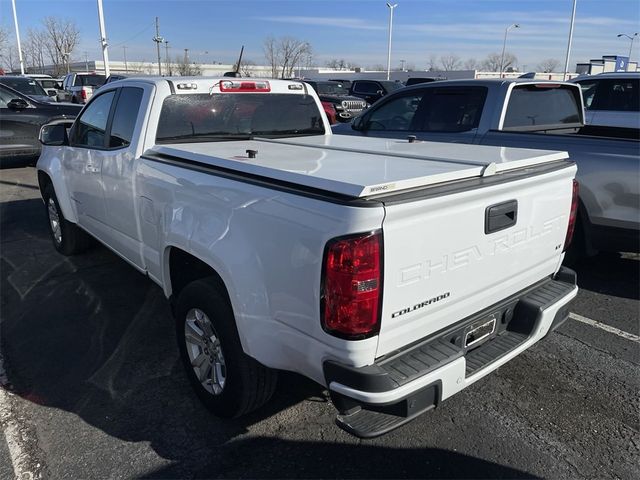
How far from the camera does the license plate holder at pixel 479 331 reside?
2631mm

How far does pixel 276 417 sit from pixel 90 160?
2.82 meters

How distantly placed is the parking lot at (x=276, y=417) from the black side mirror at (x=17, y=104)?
7.58 m

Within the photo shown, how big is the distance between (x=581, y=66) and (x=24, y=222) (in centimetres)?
3264

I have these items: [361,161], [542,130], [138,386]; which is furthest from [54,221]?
[542,130]

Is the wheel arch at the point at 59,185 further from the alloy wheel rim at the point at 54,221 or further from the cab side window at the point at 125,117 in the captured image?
the cab side window at the point at 125,117

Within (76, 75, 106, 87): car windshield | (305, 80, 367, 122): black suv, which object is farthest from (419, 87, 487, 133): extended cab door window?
(76, 75, 106, 87): car windshield

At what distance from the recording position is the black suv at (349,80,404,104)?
2131cm

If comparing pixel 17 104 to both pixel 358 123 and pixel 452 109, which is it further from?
pixel 452 109

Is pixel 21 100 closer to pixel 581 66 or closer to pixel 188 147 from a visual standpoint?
pixel 188 147

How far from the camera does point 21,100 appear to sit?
427 inches

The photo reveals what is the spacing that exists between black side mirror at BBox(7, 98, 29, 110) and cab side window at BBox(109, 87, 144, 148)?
25.5 ft

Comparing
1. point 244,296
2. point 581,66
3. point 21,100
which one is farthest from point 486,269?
point 581,66

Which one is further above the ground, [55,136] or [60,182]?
[55,136]

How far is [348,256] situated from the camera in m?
2.04
